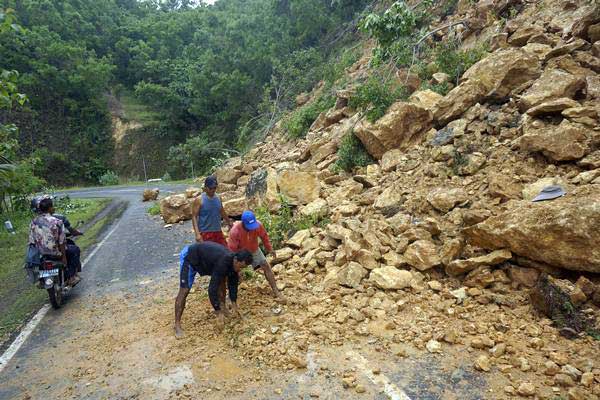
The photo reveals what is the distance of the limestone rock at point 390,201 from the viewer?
6328mm

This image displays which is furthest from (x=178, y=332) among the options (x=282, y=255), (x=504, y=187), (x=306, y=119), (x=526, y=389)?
(x=306, y=119)

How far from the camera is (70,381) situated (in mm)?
3934

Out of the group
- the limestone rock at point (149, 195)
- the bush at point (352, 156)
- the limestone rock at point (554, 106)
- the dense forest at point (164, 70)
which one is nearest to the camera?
the limestone rock at point (554, 106)

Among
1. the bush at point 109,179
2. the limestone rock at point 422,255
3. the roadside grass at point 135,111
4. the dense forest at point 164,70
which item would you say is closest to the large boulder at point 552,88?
the limestone rock at point 422,255

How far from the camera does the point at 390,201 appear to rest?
6.48 meters

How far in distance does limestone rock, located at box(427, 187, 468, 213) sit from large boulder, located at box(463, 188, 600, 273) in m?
0.84

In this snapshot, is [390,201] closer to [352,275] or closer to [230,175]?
[352,275]

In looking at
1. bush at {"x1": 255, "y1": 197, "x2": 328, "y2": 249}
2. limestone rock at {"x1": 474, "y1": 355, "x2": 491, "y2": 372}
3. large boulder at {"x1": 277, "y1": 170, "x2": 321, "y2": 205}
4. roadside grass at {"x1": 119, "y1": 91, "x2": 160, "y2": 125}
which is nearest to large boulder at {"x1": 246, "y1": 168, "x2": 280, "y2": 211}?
large boulder at {"x1": 277, "y1": 170, "x2": 321, "y2": 205}

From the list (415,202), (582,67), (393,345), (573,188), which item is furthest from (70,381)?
(582,67)

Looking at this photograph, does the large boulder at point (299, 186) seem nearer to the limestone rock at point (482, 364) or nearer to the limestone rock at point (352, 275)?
the limestone rock at point (352, 275)

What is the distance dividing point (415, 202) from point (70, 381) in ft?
16.1

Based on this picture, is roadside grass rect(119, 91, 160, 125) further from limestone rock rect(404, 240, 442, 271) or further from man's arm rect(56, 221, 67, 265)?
limestone rock rect(404, 240, 442, 271)

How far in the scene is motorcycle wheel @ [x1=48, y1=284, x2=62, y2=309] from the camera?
5664mm

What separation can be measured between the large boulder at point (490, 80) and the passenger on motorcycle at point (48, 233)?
22.2 ft
